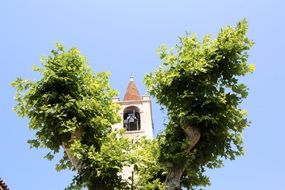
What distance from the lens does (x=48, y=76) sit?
1582cm

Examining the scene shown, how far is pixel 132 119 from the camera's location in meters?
43.4

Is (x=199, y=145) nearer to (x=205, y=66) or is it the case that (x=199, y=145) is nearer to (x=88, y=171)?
(x=205, y=66)

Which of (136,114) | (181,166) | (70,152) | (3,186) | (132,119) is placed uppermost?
(136,114)

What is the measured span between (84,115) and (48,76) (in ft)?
6.05

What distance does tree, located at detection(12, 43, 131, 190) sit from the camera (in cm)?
1477

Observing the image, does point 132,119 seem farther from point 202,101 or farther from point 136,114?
point 202,101

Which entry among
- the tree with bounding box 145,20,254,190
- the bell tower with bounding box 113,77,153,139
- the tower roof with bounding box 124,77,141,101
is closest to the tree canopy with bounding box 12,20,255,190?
the tree with bounding box 145,20,254,190

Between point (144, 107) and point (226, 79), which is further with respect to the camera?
point (144, 107)

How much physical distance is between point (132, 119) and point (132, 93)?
13.7 feet

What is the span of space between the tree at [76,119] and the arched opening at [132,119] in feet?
84.0

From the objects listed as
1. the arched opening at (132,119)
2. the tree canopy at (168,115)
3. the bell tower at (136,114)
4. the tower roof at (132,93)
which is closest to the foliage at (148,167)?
the tree canopy at (168,115)

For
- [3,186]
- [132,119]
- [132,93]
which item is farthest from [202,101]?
[132,93]

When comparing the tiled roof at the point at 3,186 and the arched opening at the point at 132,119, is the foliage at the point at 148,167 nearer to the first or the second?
the tiled roof at the point at 3,186

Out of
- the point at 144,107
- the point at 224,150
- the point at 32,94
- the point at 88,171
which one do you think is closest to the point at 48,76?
the point at 32,94
